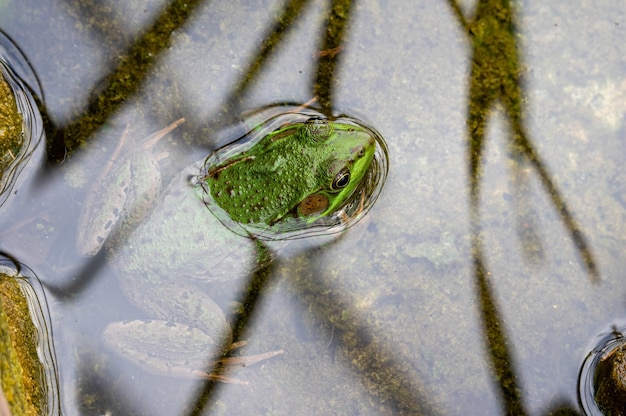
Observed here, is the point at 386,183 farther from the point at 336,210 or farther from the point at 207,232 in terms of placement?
the point at 207,232

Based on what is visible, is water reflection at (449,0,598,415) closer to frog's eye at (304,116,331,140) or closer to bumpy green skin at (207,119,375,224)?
bumpy green skin at (207,119,375,224)

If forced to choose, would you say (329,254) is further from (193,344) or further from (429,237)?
(193,344)

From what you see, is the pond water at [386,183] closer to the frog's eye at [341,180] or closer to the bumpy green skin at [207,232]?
the bumpy green skin at [207,232]

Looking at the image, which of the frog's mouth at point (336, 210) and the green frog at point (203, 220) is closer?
the green frog at point (203, 220)

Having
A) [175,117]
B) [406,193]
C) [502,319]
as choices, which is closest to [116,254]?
[175,117]

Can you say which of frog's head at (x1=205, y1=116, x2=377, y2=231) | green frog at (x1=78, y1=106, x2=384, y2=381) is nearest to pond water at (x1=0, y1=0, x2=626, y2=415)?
green frog at (x1=78, y1=106, x2=384, y2=381)

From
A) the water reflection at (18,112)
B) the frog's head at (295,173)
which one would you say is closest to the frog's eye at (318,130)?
Result: the frog's head at (295,173)
